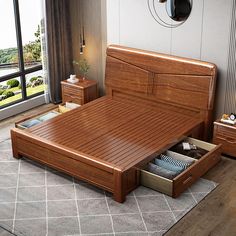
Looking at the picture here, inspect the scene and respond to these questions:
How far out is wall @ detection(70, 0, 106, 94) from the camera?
6582 millimetres

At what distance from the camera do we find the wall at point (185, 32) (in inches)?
212

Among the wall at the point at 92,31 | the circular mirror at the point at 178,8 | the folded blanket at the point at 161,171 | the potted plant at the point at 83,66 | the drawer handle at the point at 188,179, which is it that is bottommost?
the drawer handle at the point at 188,179

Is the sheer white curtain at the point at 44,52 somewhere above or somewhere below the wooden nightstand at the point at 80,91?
above

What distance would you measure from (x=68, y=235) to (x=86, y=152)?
1017 millimetres

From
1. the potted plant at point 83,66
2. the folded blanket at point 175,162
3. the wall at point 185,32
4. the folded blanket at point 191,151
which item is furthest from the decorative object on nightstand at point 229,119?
the potted plant at point 83,66

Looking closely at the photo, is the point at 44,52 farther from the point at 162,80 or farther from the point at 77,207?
the point at 77,207

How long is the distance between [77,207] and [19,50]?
301 cm

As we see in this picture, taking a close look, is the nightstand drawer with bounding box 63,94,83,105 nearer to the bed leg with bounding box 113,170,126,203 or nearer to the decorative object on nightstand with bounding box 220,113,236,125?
the decorative object on nightstand with bounding box 220,113,236,125

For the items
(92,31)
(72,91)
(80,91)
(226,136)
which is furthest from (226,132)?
(92,31)

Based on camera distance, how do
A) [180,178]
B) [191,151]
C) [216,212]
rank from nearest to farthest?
[216,212], [180,178], [191,151]

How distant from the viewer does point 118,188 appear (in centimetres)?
447

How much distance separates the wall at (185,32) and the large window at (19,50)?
3.83 ft

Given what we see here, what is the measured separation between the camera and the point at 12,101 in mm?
6781

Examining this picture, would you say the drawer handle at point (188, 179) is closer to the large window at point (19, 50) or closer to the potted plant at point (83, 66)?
the potted plant at point (83, 66)
